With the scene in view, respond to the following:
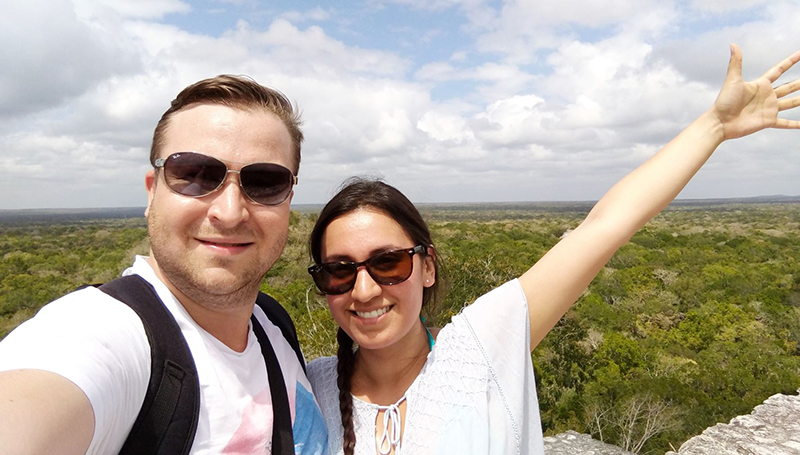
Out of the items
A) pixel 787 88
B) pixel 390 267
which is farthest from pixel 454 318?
pixel 787 88

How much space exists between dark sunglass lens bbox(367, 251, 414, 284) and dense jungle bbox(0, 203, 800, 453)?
0.41m

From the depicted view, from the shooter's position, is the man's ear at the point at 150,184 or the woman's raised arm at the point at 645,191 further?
the woman's raised arm at the point at 645,191

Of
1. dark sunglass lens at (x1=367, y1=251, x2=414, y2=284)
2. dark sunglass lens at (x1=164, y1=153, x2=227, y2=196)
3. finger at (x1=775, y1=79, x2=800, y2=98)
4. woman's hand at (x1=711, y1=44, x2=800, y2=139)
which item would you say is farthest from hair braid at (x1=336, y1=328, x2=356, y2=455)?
finger at (x1=775, y1=79, x2=800, y2=98)

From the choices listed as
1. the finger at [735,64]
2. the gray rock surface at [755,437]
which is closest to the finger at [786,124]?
the finger at [735,64]

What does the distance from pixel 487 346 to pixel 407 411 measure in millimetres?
370

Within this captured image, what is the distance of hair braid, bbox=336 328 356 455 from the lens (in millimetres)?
1748

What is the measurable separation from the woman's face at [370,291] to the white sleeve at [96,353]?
86 centimetres

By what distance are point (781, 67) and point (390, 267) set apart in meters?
2.09

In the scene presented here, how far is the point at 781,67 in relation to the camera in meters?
2.33

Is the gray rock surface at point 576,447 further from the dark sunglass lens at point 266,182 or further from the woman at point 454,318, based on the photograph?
the dark sunglass lens at point 266,182

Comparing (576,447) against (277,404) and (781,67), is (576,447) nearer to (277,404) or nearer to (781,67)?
(781,67)

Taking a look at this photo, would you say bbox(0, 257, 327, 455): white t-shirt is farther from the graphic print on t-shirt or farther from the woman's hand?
the woman's hand

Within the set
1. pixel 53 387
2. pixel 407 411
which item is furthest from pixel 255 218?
pixel 407 411

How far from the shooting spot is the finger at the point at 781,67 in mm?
2271
